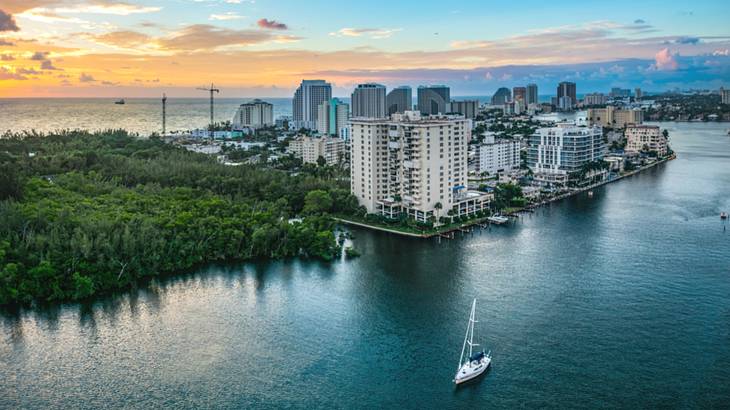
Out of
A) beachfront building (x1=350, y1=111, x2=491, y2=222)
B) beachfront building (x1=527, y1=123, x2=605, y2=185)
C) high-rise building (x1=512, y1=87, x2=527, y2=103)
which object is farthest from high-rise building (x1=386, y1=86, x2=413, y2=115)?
beachfront building (x1=350, y1=111, x2=491, y2=222)

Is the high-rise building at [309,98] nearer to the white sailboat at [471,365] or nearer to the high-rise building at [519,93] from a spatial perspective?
the high-rise building at [519,93]

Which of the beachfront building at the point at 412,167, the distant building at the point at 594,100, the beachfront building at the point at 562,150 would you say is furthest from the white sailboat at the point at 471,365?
the distant building at the point at 594,100

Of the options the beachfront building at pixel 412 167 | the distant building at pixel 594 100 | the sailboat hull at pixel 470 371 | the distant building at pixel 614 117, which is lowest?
the sailboat hull at pixel 470 371

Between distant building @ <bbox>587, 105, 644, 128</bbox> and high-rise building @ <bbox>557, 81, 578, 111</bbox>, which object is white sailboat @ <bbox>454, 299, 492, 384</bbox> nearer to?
distant building @ <bbox>587, 105, 644, 128</bbox>

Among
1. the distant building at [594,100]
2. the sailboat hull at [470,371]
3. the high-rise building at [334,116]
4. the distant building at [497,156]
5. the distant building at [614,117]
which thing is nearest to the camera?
the sailboat hull at [470,371]

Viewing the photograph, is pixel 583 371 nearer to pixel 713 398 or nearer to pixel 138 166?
pixel 713 398

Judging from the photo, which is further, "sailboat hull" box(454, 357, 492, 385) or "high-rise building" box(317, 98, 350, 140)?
"high-rise building" box(317, 98, 350, 140)

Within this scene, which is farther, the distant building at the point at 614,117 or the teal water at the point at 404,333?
the distant building at the point at 614,117
